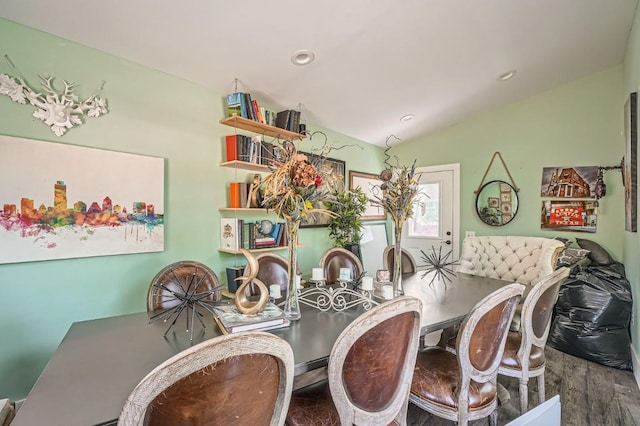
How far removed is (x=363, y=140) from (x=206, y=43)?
2.92 meters

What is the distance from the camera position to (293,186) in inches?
62.5

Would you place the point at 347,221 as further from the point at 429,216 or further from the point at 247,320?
the point at 247,320

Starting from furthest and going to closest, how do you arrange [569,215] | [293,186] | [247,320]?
[569,215]
[293,186]
[247,320]

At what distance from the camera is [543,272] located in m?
3.32

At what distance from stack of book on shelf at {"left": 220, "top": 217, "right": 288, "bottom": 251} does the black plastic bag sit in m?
2.93

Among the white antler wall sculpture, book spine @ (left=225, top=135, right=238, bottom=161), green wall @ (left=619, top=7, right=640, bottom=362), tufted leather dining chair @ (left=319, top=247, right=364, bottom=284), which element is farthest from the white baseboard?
the white antler wall sculpture

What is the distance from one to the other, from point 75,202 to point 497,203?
464cm

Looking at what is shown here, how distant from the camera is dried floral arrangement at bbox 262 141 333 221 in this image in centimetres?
155

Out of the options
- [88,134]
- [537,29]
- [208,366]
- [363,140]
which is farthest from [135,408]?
[363,140]

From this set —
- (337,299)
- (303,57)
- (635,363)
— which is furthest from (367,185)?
(635,363)

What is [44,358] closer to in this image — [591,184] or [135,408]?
[135,408]

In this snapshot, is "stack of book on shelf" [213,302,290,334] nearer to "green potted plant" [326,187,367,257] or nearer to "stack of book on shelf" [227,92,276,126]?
"stack of book on shelf" [227,92,276,126]

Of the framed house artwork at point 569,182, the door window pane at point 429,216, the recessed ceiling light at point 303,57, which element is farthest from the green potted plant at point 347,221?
the framed house artwork at point 569,182

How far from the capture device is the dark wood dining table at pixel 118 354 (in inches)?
34.5
